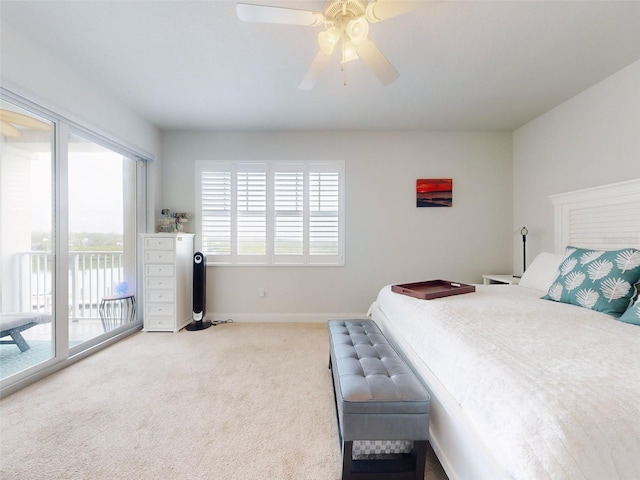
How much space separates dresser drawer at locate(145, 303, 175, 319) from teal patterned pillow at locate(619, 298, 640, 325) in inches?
154

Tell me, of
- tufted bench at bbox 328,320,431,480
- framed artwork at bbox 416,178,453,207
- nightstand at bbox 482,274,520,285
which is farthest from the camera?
framed artwork at bbox 416,178,453,207

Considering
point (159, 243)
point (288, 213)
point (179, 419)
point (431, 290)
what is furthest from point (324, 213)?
point (179, 419)

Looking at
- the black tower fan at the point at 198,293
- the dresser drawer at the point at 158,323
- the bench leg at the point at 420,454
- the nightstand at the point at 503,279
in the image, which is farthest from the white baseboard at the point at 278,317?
the bench leg at the point at 420,454

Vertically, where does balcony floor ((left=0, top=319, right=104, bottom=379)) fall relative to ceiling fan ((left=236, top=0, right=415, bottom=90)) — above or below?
below

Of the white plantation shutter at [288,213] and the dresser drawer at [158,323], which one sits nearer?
the dresser drawer at [158,323]

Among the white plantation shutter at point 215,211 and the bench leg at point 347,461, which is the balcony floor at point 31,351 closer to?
the white plantation shutter at point 215,211

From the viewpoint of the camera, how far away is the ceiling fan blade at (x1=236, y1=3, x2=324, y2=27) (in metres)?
1.36

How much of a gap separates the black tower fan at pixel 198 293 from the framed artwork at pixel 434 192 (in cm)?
296

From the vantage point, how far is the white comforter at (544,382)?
0.71 meters

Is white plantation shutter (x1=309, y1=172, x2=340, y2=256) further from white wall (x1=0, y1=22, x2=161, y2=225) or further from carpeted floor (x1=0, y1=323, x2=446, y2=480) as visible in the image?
white wall (x1=0, y1=22, x2=161, y2=225)

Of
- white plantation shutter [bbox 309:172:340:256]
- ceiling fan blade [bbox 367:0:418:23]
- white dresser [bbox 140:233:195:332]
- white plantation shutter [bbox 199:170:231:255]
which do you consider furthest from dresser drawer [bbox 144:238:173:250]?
ceiling fan blade [bbox 367:0:418:23]

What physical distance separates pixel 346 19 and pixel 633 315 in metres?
2.27

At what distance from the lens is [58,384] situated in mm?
2109

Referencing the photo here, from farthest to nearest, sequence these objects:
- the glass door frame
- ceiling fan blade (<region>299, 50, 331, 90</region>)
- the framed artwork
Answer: the framed artwork < the glass door frame < ceiling fan blade (<region>299, 50, 331, 90</region>)
